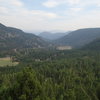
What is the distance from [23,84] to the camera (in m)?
27.3

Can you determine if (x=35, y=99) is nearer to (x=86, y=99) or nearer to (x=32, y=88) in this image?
(x=32, y=88)

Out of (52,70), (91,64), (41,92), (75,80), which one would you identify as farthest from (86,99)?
(91,64)

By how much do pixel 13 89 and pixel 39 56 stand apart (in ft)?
496

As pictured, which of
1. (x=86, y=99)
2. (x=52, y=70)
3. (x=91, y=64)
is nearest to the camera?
(x=86, y=99)

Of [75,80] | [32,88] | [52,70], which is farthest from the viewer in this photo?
[52,70]

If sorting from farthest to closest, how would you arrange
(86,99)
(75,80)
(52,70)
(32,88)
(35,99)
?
(52,70) → (75,80) → (86,99) → (32,88) → (35,99)

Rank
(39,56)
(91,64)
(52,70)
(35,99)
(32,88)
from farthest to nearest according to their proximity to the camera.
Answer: (39,56) → (91,64) → (52,70) → (32,88) → (35,99)

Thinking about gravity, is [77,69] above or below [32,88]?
below

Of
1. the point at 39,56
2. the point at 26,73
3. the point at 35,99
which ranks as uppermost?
the point at 26,73

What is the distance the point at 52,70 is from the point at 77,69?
14095 mm

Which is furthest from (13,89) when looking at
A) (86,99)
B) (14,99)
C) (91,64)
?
(91,64)

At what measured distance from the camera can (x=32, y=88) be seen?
2700cm

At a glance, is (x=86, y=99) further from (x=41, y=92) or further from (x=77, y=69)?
(x=77, y=69)

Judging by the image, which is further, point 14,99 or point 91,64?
point 91,64
